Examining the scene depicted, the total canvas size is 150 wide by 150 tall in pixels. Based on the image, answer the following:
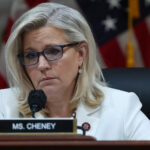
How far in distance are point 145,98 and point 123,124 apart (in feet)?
0.77

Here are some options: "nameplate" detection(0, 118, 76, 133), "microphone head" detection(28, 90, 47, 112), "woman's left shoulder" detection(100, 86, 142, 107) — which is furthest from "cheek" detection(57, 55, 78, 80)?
"nameplate" detection(0, 118, 76, 133)

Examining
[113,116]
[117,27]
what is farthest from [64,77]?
[117,27]

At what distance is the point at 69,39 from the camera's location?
1854 millimetres

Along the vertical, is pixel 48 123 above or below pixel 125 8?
below

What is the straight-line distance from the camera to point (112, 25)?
3.06 meters

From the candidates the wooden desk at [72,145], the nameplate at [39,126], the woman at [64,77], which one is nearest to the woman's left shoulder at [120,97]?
the woman at [64,77]

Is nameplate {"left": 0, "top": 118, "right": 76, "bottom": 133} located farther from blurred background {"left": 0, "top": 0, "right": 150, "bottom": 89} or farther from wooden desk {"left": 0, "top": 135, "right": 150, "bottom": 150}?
blurred background {"left": 0, "top": 0, "right": 150, "bottom": 89}

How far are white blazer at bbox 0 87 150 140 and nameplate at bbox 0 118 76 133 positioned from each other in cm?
67

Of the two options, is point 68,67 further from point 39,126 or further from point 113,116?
point 39,126

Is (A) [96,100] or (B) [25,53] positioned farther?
(A) [96,100]

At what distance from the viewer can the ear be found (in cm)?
193

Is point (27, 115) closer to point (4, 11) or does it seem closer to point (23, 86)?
point (23, 86)

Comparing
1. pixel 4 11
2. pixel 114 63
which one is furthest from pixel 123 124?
pixel 4 11

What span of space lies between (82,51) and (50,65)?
227 millimetres
